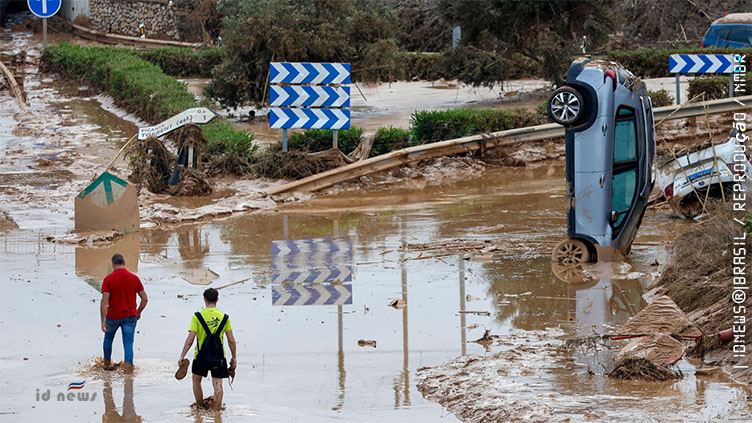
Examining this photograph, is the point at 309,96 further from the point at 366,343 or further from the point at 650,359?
the point at 650,359

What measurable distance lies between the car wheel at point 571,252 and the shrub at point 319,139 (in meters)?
8.40

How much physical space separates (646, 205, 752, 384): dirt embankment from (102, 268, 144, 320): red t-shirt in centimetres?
566

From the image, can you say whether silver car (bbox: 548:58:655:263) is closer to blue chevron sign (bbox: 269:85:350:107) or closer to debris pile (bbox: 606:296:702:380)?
debris pile (bbox: 606:296:702:380)

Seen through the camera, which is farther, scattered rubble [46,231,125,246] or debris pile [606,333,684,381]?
scattered rubble [46,231,125,246]

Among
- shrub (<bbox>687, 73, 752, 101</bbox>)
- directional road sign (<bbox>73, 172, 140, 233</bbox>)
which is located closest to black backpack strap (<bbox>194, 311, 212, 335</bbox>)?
directional road sign (<bbox>73, 172, 140, 233</bbox>)

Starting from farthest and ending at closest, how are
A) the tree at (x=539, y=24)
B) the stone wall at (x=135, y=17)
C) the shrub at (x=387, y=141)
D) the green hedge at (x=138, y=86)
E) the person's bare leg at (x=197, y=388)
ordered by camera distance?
1. the stone wall at (x=135, y=17)
2. the tree at (x=539, y=24)
3. the shrub at (x=387, y=141)
4. the green hedge at (x=138, y=86)
5. the person's bare leg at (x=197, y=388)

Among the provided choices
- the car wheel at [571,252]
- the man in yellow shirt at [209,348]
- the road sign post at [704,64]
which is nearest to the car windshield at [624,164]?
the car wheel at [571,252]

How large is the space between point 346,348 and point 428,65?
2840cm

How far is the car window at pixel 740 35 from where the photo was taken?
36344 millimetres

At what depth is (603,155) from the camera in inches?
531

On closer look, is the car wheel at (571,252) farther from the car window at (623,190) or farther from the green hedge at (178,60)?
the green hedge at (178,60)

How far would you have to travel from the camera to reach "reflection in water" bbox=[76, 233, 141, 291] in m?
13.9

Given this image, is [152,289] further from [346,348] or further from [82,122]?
[82,122]

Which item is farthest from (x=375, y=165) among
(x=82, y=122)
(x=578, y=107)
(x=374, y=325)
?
(x=82, y=122)
